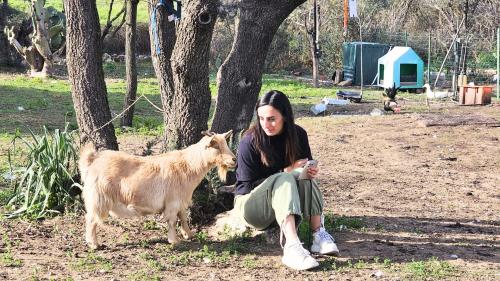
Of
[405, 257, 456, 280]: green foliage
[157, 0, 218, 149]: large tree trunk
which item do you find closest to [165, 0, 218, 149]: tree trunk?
[157, 0, 218, 149]: large tree trunk

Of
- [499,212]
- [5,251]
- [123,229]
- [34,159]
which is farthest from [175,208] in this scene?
[499,212]

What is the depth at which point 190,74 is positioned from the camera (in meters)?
5.90

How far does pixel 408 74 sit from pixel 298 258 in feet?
53.3

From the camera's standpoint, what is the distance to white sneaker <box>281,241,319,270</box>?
4.64m

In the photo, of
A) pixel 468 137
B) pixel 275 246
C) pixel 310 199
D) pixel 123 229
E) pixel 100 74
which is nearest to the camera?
pixel 310 199

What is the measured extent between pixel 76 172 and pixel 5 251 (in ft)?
4.26

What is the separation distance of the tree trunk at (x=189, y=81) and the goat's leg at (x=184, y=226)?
85 cm

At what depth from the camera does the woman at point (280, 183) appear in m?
4.70

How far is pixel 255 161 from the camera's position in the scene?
16.5 feet

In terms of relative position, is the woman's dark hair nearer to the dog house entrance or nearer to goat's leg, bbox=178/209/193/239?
goat's leg, bbox=178/209/193/239

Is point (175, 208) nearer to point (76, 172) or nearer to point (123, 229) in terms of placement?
point (123, 229)

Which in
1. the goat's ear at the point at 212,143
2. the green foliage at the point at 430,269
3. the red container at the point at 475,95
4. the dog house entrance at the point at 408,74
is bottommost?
the green foliage at the point at 430,269

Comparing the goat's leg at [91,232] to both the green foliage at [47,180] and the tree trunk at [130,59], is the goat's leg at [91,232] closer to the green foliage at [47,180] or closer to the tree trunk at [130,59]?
the green foliage at [47,180]

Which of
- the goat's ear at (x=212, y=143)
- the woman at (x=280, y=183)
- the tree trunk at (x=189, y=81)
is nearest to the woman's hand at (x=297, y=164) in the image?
the woman at (x=280, y=183)
